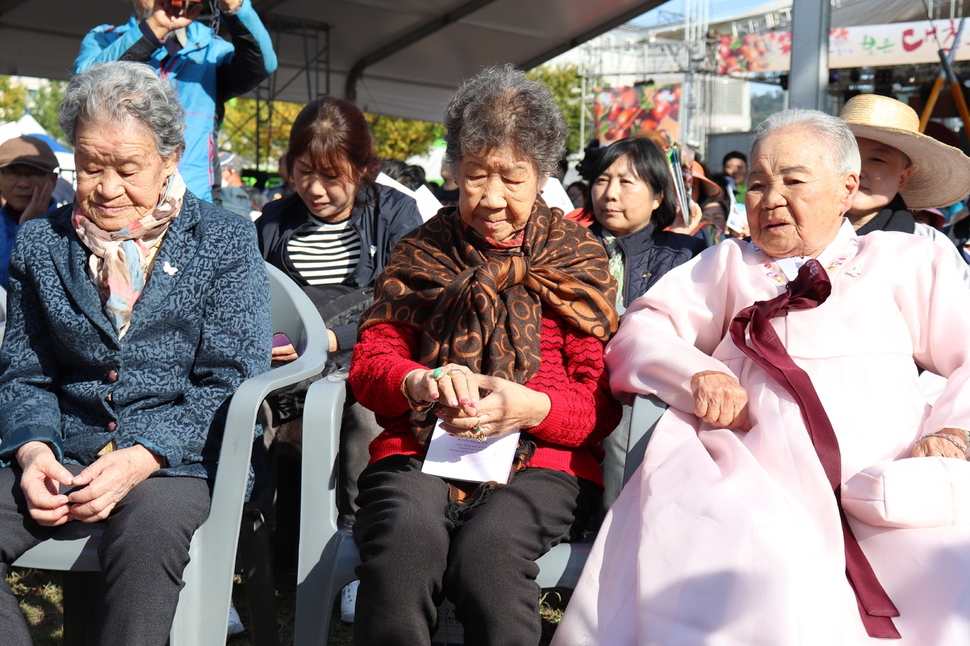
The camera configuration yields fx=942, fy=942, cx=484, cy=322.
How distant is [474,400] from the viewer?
7.52 feet

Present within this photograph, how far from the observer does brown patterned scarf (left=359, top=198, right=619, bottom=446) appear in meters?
2.52

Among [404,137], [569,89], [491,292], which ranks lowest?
[491,292]

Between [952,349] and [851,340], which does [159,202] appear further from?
[952,349]

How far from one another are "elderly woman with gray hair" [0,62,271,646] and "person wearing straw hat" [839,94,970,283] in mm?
2277

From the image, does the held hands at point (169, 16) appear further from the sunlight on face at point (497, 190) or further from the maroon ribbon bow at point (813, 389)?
the maroon ribbon bow at point (813, 389)

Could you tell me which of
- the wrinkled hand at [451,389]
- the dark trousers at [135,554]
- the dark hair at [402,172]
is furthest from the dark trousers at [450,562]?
the dark hair at [402,172]

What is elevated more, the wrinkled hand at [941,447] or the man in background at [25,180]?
the man in background at [25,180]

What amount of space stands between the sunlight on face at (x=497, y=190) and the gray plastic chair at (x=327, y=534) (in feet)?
2.00

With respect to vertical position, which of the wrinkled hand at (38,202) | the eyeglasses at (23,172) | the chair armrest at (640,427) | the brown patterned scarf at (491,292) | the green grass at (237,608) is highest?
the eyeglasses at (23,172)

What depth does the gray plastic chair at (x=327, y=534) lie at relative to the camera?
7.65 feet

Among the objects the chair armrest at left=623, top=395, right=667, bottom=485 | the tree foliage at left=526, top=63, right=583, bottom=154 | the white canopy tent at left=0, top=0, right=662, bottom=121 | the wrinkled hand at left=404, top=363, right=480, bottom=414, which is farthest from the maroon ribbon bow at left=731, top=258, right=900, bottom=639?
the tree foliage at left=526, top=63, right=583, bottom=154

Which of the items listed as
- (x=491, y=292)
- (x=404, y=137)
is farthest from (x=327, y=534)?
(x=404, y=137)

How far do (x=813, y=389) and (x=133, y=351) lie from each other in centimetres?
178

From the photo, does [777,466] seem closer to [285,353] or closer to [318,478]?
[318,478]
